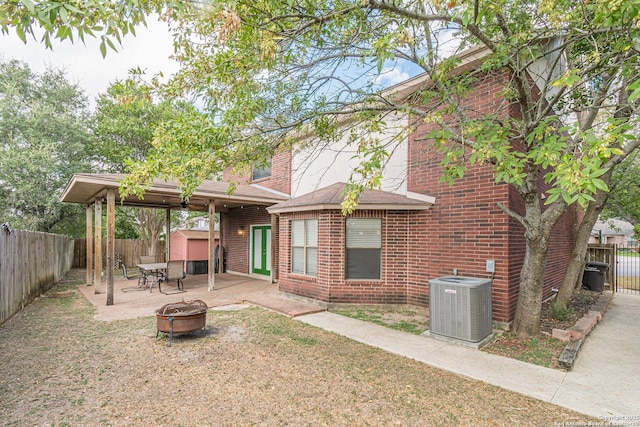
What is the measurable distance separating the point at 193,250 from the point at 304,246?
28.6 ft

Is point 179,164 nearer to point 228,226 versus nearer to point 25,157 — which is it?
point 228,226

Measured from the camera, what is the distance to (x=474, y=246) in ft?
21.7

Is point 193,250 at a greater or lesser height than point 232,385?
greater

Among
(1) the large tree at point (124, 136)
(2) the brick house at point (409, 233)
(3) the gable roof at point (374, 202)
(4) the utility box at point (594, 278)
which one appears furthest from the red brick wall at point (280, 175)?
(4) the utility box at point (594, 278)

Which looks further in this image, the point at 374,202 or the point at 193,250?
the point at 193,250

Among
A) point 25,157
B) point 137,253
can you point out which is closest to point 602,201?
point 137,253

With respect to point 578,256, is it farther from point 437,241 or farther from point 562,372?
point 562,372

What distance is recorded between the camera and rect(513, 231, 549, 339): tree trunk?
545 cm

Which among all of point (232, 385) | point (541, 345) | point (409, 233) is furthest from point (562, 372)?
point (232, 385)

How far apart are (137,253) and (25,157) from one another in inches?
266

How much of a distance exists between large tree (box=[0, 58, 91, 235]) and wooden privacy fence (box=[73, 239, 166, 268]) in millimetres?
2035

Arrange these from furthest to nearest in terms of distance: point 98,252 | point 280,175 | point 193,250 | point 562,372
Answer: point 193,250 → point 280,175 → point 98,252 → point 562,372

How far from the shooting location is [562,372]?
4.35 m

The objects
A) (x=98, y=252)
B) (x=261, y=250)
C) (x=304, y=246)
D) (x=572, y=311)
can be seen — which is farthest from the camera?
(x=261, y=250)
